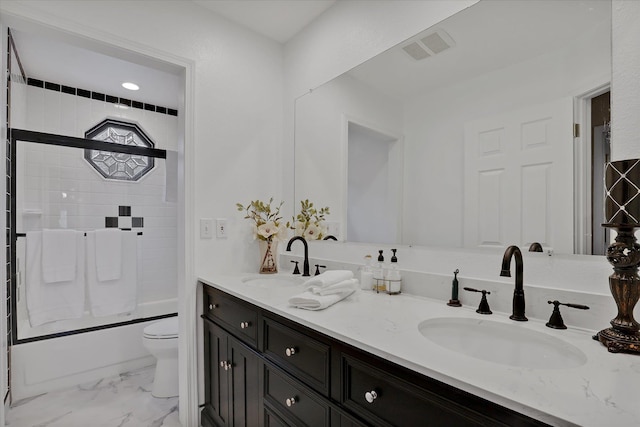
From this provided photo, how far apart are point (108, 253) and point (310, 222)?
1899mm

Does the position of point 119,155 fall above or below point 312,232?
above

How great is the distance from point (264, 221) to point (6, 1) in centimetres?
158

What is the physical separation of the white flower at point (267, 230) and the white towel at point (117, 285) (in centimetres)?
159

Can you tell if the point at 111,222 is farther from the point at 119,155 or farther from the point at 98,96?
the point at 98,96

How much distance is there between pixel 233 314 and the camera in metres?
1.59

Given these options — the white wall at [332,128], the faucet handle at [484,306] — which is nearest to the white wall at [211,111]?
the white wall at [332,128]

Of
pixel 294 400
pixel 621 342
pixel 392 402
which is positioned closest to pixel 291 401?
pixel 294 400

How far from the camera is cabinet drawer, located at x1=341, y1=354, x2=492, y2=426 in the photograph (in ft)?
2.28

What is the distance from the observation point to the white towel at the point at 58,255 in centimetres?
247

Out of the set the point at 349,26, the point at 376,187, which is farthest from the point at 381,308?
the point at 349,26

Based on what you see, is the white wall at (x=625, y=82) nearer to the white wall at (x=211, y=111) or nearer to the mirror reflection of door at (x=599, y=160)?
the mirror reflection of door at (x=599, y=160)

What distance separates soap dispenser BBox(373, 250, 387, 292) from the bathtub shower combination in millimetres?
1583

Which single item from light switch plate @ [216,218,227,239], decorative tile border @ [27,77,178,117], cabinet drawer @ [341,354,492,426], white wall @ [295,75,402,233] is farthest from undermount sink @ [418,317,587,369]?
decorative tile border @ [27,77,178,117]

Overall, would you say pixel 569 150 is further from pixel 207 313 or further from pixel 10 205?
pixel 10 205
